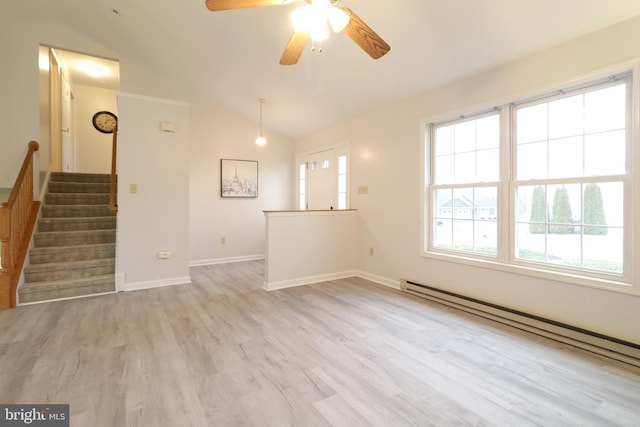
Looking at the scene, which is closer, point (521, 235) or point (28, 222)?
point (521, 235)

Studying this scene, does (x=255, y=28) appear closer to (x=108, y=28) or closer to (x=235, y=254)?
(x=108, y=28)

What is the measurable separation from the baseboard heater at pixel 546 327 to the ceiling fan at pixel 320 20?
264 cm

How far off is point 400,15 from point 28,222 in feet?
16.8

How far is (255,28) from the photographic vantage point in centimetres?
331

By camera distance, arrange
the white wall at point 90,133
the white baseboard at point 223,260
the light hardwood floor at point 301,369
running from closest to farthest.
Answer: the light hardwood floor at point 301,369
the white baseboard at point 223,260
the white wall at point 90,133

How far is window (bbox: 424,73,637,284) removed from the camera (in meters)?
2.37

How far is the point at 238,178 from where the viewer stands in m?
5.97

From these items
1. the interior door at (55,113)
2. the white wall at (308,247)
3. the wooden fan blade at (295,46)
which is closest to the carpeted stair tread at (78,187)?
the interior door at (55,113)

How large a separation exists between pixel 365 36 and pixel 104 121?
6.75 meters

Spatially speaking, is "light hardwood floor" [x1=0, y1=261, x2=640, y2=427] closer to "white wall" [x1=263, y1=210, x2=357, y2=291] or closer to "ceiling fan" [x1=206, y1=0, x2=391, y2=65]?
"white wall" [x1=263, y1=210, x2=357, y2=291]

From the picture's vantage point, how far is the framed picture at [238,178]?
5.81 metres

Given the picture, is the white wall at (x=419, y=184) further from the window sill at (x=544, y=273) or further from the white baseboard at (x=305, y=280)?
the white baseboard at (x=305, y=280)

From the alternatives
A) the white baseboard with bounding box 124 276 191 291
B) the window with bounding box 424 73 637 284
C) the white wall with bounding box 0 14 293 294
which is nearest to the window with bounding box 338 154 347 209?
the window with bounding box 424 73 637 284

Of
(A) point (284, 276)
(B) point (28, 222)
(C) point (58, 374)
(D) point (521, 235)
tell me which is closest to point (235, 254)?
(A) point (284, 276)
